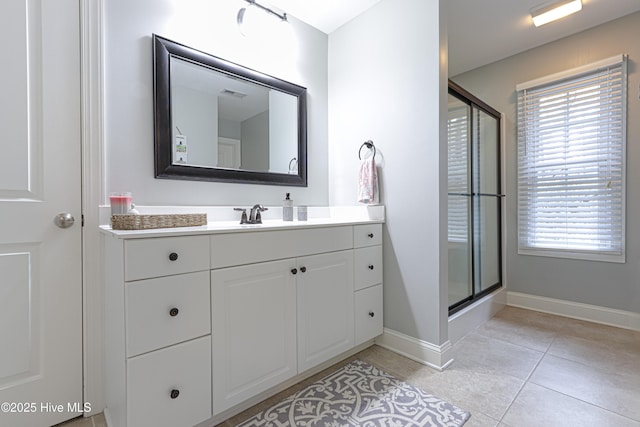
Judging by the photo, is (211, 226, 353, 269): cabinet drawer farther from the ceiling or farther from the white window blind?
the ceiling

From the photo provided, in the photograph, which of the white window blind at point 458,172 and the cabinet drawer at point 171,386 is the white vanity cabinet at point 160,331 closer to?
the cabinet drawer at point 171,386

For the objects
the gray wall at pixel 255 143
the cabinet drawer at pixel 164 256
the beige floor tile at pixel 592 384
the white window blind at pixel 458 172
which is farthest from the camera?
the white window blind at pixel 458 172

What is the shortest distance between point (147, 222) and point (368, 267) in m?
1.30

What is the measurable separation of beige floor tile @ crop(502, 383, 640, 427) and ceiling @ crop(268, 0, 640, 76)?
2538 mm

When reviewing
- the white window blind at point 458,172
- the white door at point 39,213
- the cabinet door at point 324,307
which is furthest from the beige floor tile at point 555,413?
the white door at point 39,213

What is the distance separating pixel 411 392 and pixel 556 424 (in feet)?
1.99

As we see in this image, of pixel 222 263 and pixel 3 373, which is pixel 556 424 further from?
pixel 3 373

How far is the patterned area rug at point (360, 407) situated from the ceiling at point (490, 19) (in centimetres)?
244

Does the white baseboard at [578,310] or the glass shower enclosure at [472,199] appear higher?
the glass shower enclosure at [472,199]

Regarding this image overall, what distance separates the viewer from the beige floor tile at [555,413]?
4.19 ft

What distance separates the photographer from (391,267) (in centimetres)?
200

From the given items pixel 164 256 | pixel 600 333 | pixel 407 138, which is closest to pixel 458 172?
pixel 407 138

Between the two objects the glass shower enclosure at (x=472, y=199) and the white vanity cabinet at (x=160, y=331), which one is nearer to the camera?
the white vanity cabinet at (x=160, y=331)

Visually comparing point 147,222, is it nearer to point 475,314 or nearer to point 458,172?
point 458,172
